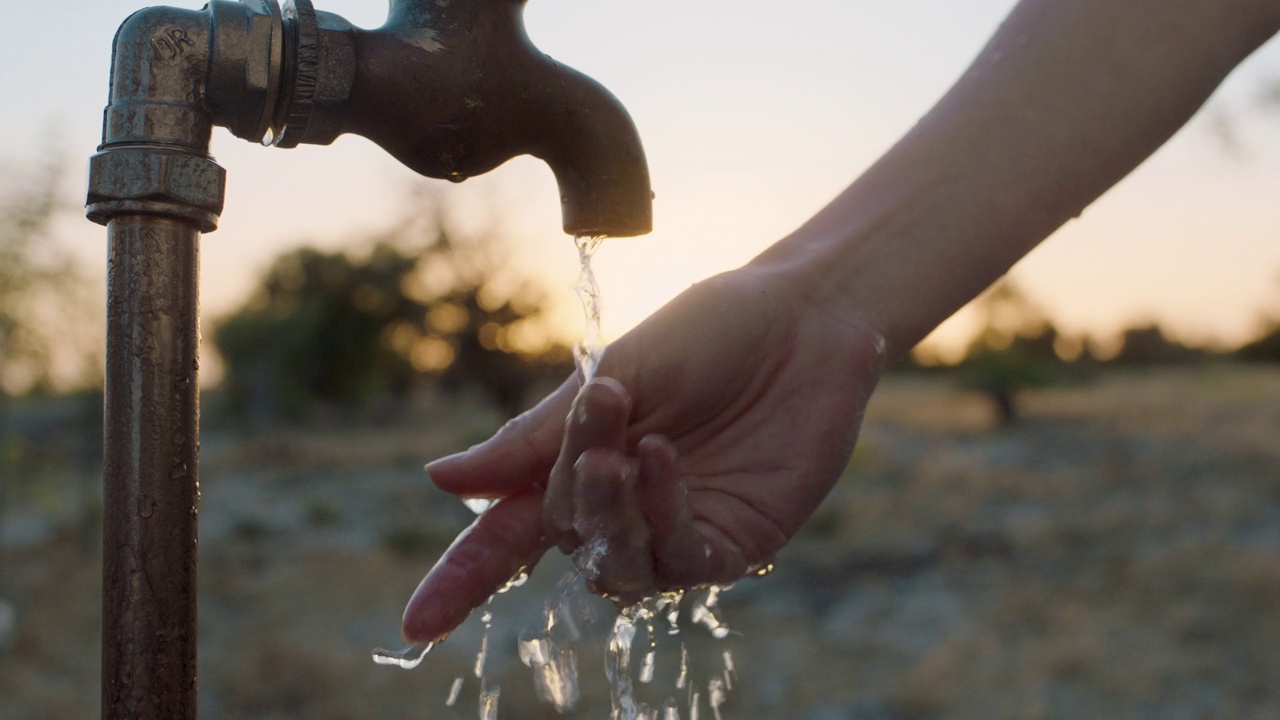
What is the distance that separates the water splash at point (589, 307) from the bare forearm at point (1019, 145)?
0.93ft

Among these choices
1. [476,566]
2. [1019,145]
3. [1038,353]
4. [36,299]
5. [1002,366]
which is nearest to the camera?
[476,566]

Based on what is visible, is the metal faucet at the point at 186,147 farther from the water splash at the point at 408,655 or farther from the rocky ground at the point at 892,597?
the rocky ground at the point at 892,597

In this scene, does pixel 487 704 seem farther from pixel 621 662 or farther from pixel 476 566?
pixel 476 566

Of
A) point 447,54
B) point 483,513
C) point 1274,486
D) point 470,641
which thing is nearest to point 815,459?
point 483,513

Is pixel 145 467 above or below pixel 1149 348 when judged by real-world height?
below

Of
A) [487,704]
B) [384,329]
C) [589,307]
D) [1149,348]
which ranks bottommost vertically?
[487,704]

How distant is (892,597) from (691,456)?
17.9ft

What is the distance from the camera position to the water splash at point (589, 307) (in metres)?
1.18

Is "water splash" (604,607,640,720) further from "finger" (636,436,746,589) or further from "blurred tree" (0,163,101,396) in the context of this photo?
"blurred tree" (0,163,101,396)

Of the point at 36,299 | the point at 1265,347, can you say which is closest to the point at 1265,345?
the point at 1265,347

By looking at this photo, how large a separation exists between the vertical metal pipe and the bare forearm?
78 centimetres

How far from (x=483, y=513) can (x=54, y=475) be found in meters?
7.70

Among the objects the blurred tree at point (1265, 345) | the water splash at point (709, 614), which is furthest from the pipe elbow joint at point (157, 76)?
the blurred tree at point (1265, 345)

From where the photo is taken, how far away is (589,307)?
122 centimetres
